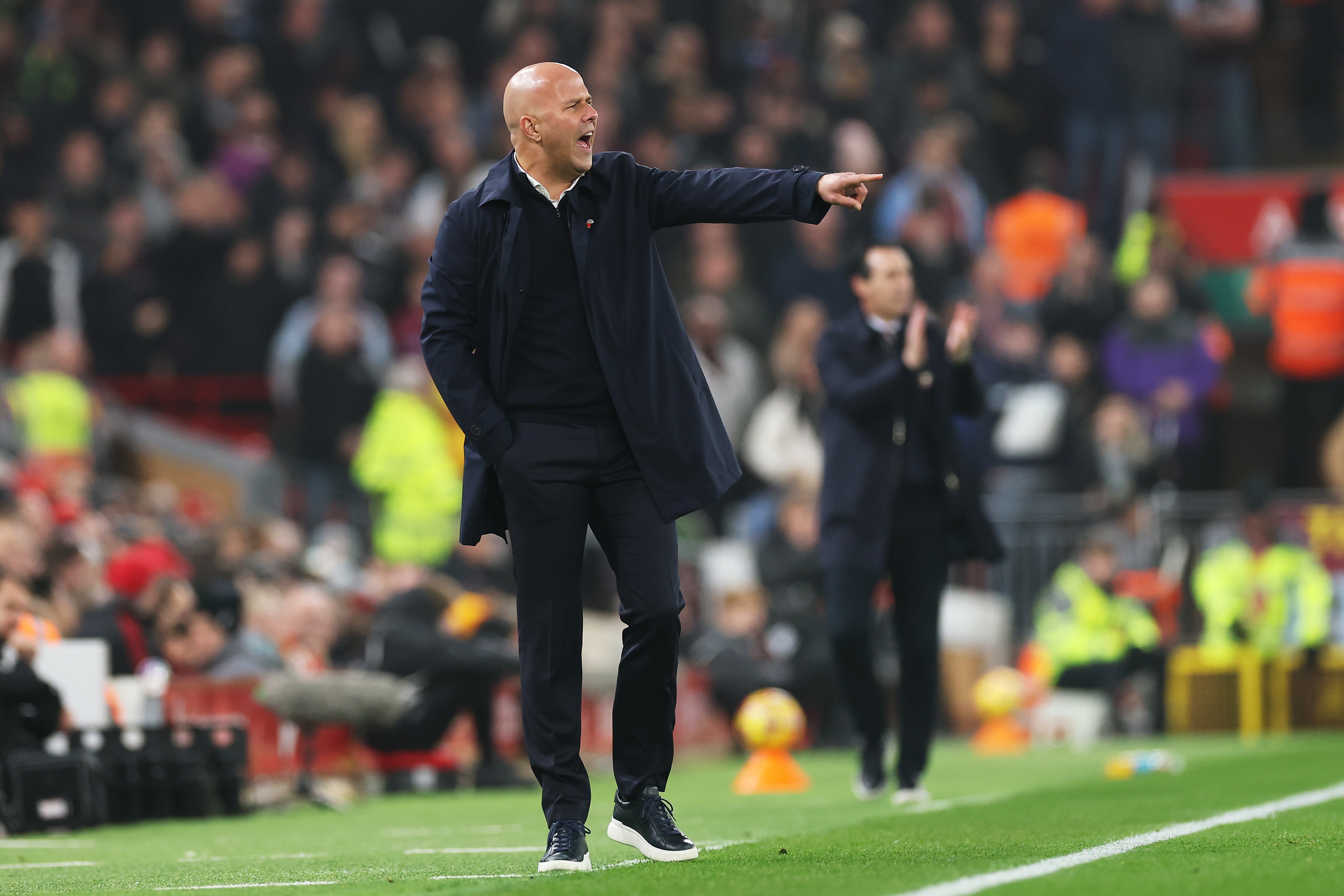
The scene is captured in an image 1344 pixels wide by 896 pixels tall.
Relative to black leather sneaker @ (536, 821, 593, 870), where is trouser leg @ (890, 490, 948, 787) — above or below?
above

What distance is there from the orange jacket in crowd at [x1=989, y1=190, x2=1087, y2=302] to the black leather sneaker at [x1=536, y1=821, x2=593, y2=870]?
1359cm

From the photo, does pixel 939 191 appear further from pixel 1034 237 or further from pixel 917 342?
pixel 917 342

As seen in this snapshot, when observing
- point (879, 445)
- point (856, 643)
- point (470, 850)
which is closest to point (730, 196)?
point (470, 850)

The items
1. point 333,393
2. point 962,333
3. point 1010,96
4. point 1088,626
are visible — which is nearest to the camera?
point 962,333

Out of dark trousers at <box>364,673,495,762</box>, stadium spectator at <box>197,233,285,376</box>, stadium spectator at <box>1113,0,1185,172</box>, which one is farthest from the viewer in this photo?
stadium spectator at <box>1113,0,1185,172</box>

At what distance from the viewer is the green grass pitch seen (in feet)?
18.4

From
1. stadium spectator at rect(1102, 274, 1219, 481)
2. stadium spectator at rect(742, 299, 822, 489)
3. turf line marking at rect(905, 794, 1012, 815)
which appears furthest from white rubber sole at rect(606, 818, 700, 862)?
stadium spectator at rect(1102, 274, 1219, 481)

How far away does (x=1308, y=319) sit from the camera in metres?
18.1

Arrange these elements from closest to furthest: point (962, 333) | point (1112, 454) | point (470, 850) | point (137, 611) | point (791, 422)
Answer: point (470, 850), point (962, 333), point (137, 611), point (1112, 454), point (791, 422)

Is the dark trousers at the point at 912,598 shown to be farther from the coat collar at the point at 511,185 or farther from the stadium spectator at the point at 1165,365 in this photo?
the stadium spectator at the point at 1165,365

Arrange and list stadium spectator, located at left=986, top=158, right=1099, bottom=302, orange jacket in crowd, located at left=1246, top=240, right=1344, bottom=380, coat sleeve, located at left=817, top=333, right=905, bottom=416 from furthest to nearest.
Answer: stadium spectator, located at left=986, top=158, right=1099, bottom=302 < orange jacket in crowd, located at left=1246, top=240, right=1344, bottom=380 < coat sleeve, located at left=817, top=333, right=905, bottom=416

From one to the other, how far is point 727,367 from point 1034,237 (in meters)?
3.22

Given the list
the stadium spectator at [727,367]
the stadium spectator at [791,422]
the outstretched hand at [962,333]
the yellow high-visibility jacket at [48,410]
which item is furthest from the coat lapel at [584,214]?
the yellow high-visibility jacket at [48,410]

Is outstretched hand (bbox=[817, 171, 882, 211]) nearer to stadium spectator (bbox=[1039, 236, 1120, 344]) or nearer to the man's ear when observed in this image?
the man's ear
